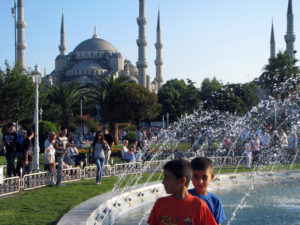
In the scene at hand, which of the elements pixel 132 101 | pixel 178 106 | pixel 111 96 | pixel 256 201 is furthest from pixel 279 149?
pixel 178 106

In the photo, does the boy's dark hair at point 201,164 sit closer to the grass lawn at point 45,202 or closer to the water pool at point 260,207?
the grass lawn at point 45,202

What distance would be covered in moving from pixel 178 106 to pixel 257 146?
3240cm

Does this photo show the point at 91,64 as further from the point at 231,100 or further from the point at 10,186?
the point at 10,186

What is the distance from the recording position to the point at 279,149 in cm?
1388

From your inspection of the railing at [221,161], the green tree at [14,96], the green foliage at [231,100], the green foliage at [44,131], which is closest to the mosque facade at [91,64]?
the green foliage at [231,100]

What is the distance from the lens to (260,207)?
20.6 ft

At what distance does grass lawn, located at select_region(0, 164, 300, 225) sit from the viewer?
4.86m

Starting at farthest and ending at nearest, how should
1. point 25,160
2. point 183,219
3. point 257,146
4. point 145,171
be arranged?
point 257,146 < point 145,171 < point 25,160 < point 183,219

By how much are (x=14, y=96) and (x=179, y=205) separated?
17.2m

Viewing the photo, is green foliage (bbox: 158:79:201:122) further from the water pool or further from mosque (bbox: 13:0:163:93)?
the water pool

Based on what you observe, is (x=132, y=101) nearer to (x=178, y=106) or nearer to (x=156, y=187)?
(x=178, y=106)

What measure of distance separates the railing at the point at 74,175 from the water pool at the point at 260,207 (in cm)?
213

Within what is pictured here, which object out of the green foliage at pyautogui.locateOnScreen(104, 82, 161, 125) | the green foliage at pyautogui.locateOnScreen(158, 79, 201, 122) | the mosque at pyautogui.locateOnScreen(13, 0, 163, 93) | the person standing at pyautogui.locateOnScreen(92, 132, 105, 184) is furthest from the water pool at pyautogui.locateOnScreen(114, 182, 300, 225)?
the mosque at pyautogui.locateOnScreen(13, 0, 163, 93)

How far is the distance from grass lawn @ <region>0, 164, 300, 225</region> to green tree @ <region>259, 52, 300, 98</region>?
1667 cm
